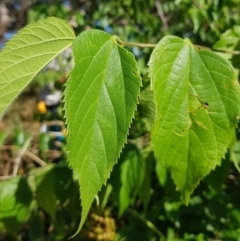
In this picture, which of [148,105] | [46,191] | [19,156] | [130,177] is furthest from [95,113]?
[19,156]

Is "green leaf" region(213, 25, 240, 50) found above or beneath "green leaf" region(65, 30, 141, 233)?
beneath

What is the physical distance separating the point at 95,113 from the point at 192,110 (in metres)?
0.17

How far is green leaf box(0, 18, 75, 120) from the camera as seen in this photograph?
0.66 m

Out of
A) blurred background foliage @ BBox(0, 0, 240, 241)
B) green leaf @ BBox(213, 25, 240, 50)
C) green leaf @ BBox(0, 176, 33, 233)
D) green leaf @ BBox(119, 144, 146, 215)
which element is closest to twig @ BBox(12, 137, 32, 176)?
blurred background foliage @ BBox(0, 0, 240, 241)

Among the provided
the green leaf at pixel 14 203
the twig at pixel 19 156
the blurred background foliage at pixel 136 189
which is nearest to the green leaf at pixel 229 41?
the blurred background foliage at pixel 136 189

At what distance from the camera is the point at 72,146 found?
642 mm

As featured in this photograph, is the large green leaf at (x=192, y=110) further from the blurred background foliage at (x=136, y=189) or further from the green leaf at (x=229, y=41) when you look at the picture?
the green leaf at (x=229, y=41)

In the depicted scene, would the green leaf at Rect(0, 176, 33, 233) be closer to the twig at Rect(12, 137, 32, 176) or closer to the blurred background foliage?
the blurred background foliage

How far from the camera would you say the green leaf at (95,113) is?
2.09 feet

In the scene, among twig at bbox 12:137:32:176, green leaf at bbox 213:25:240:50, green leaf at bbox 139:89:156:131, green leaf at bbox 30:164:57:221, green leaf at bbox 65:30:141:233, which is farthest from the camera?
twig at bbox 12:137:32:176

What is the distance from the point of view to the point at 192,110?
2.42ft

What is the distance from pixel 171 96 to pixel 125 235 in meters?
0.85

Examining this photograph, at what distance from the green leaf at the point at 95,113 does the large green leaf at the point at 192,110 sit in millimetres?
74

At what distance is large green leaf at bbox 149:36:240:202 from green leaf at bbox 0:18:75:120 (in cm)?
15
